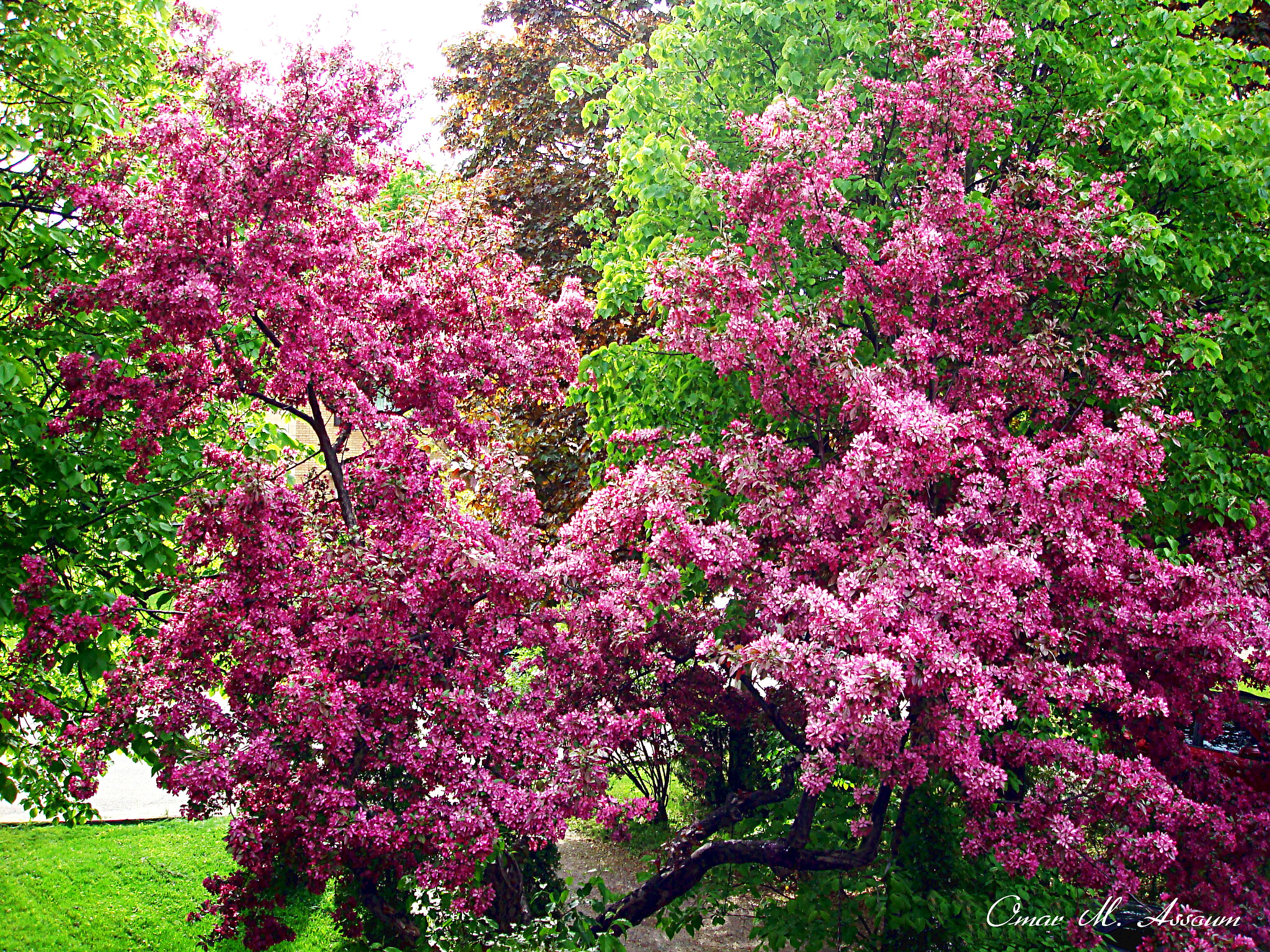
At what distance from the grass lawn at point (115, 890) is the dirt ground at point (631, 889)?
8.98ft

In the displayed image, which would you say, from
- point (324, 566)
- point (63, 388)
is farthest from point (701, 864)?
point (63, 388)

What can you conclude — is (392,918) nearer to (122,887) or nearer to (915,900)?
(915,900)

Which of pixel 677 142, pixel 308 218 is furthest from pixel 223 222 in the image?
pixel 677 142

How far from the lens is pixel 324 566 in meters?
5.41

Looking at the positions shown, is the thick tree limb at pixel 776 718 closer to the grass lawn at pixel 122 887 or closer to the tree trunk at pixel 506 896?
the tree trunk at pixel 506 896

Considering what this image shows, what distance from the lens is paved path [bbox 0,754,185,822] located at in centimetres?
1221

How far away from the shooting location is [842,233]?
6324 millimetres

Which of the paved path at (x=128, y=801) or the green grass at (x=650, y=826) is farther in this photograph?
the paved path at (x=128, y=801)

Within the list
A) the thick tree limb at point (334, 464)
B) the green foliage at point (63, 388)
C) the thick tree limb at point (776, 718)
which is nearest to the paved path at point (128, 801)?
the green foliage at point (63, 388)

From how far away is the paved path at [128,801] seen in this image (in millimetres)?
12211

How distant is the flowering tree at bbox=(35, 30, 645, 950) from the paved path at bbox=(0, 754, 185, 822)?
25.2ft

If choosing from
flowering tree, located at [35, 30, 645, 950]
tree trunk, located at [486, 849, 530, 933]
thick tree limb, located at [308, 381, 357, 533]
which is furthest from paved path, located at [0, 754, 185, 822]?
thick tree limb, located at [308, 381, 357, 533]

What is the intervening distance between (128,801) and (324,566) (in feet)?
Result: 33.5

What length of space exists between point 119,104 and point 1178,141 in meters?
8.02
